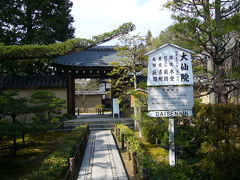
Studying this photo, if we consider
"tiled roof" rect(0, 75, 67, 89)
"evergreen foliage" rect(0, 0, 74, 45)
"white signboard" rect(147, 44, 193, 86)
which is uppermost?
"evergreen foliage" rect(0, 0, 74, 45)

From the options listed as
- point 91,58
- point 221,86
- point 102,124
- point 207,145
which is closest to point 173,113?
point 207,145

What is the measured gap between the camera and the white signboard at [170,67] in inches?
170

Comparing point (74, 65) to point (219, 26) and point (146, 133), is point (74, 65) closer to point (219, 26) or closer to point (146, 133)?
point (146, 133)

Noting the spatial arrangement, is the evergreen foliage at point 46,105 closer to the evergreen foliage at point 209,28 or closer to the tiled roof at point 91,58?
the tiled roof at point 91,58

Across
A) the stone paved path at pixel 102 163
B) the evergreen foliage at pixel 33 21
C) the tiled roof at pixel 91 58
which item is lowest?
the stone paved path at pixel 102 163

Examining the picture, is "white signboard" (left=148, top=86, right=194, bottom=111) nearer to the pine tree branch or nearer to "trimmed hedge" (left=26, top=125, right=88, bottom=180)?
"trimmed hedge" (left=26, top=125, right=88, bottom=180)

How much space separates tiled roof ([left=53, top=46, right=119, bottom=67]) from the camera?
13.4 m

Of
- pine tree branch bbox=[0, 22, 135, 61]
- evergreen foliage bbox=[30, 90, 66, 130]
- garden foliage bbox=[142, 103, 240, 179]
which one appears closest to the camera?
garden foliage bbox=[142, 103, 240, 179]

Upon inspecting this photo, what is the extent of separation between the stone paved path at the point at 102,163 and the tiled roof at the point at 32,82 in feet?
18.1

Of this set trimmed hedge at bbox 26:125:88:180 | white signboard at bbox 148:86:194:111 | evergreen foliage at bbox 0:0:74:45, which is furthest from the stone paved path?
evergreen foliage at bbox 0:0:74:45

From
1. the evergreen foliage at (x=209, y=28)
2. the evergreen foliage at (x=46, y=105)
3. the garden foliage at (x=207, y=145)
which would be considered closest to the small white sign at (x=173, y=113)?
the garden foliage at (x=207, y=145)

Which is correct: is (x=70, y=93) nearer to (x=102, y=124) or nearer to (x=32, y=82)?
(x=32, y=82)

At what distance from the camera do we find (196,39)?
537 centimetres

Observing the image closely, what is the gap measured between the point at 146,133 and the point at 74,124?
5475mm
